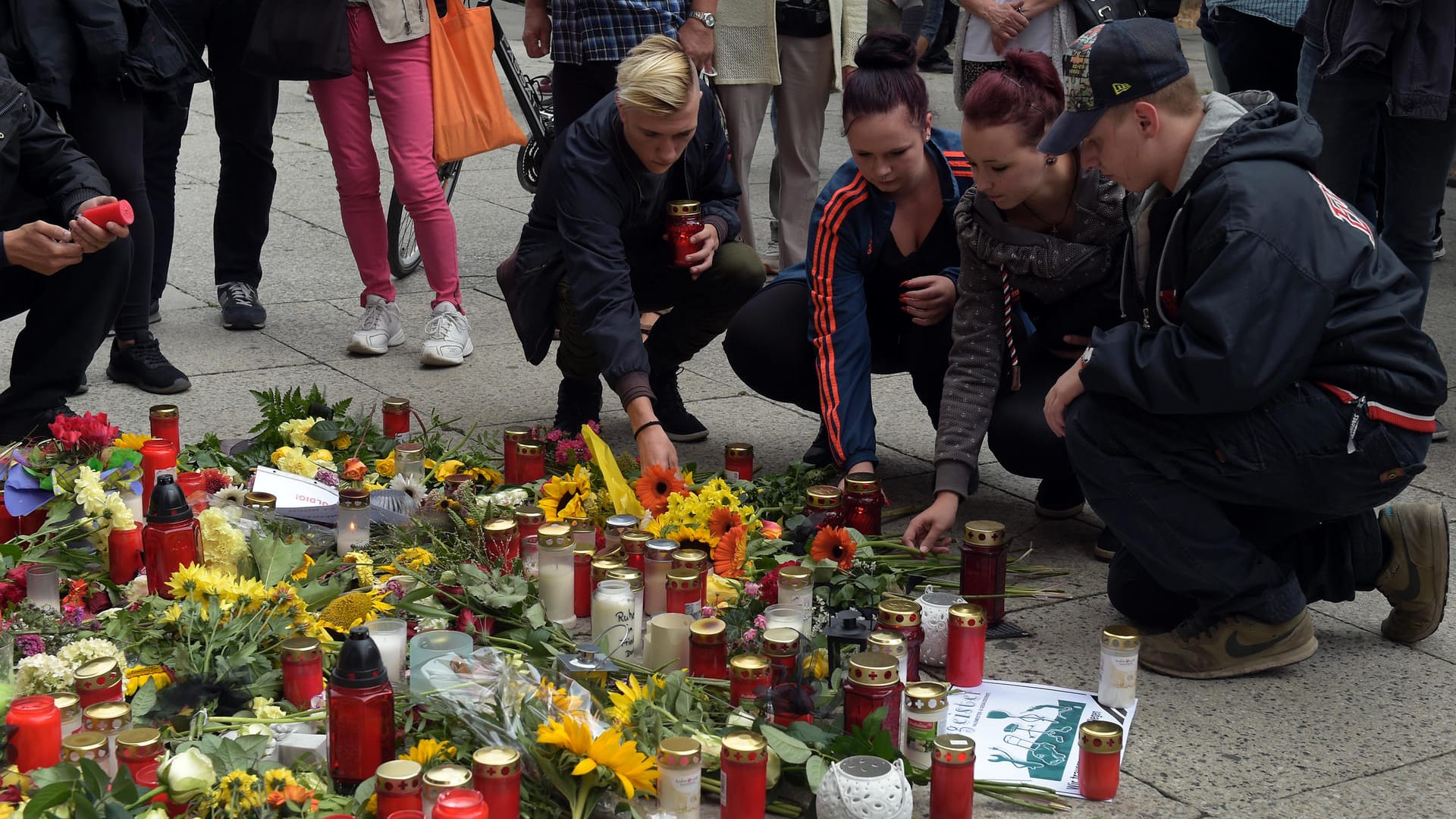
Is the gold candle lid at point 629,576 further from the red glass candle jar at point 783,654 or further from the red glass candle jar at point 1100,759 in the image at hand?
the red glass candle jar at point 1100,759

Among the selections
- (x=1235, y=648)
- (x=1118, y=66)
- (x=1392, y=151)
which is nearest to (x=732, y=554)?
(x=1235, y=648)

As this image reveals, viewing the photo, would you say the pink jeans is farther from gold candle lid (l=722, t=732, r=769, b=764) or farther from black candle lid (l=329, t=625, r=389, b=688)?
gold candle lid (l=722, t=732, r=769, b=764)

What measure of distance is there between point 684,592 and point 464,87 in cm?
Result: 273

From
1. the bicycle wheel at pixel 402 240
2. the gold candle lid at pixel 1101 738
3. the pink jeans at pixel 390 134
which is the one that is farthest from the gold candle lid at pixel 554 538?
the bicycle wheel at pixel 402 240

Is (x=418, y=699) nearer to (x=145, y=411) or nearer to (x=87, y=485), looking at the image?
(x=87, y=485)

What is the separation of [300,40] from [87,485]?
1.96 metres

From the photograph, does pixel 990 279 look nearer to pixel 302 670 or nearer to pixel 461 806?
pixel 302 670

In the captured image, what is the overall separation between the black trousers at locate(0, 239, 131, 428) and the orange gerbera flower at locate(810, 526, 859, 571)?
2.21 metres

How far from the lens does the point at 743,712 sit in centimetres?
252

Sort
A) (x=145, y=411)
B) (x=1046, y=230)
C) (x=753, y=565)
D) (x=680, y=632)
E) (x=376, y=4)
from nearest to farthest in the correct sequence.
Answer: (x=680, y=632) → (x=753, y=565) → (x=1046, y=230) → (x=145, y=411) → (x=376, y=4)

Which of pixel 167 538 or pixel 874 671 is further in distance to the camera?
pixel 167 538

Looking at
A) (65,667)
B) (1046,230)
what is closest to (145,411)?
(65,667)

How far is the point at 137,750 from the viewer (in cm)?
219

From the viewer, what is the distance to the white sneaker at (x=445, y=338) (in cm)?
503
